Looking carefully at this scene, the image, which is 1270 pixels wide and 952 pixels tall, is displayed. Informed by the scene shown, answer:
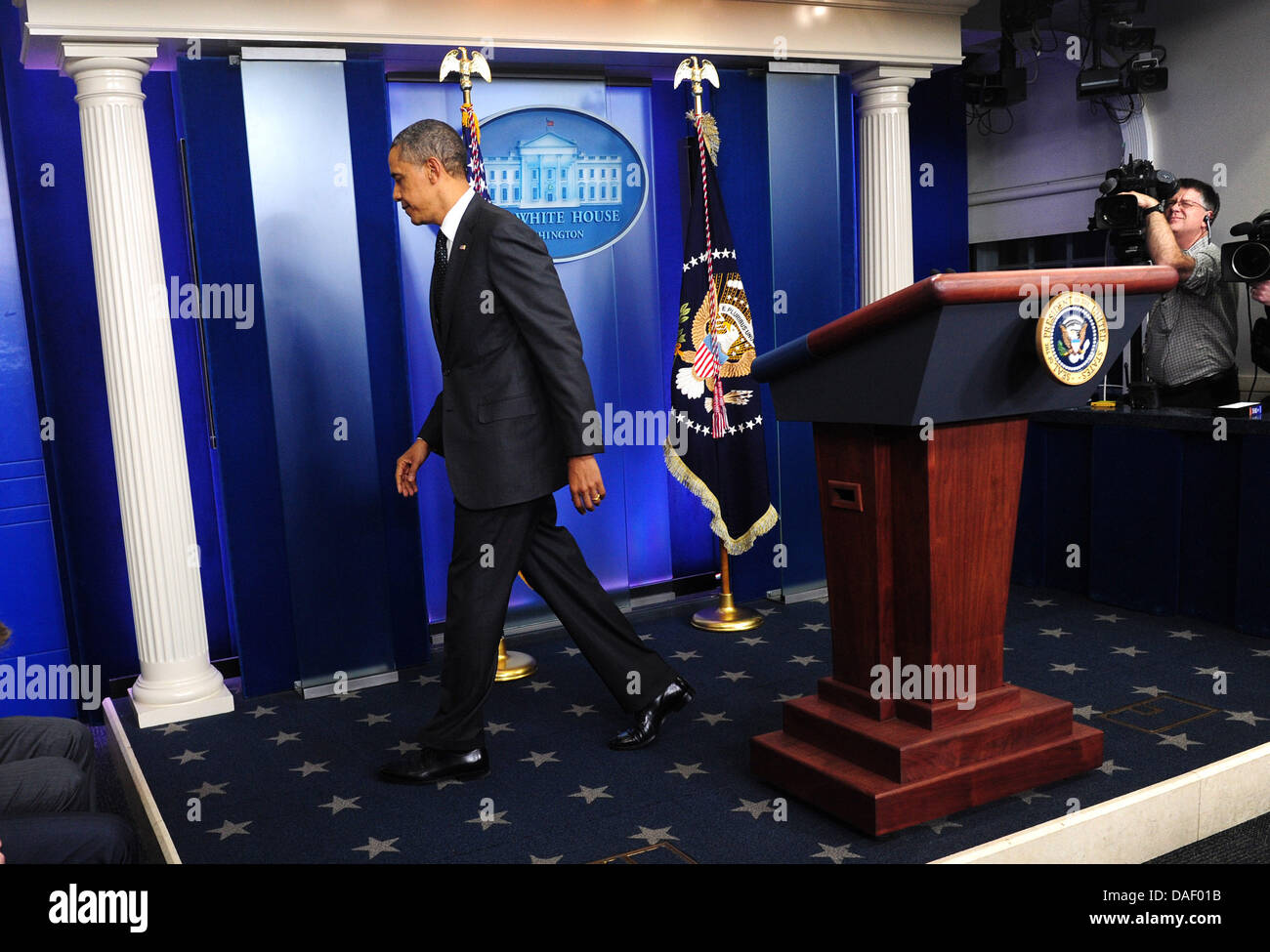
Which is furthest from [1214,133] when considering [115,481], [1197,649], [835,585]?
[115,481]

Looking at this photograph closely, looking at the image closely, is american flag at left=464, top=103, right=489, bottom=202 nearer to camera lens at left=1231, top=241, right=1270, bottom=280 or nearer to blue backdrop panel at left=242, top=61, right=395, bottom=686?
blue backdrop panel at left=242, top=61, right=395, bottom=686

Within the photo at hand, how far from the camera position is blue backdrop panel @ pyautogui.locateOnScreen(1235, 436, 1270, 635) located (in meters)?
3.86

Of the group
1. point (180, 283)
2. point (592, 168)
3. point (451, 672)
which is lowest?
point (451, 672)

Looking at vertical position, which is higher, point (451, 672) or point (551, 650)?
point (451, 672)

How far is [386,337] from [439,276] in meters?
1.15

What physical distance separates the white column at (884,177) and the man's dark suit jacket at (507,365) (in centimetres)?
244

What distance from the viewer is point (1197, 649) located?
3.83m

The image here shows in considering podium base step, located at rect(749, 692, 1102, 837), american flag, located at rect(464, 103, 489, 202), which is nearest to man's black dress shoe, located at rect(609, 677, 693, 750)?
podium base step, located at rect(749, 692, 1102, 837)

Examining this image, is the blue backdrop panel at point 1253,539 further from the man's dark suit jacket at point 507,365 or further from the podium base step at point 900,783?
the man's dark suit jacket at point 507,365

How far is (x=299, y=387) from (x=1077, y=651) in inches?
116

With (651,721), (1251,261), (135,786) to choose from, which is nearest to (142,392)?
(135,786)

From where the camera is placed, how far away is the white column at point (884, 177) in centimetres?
477
